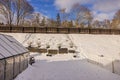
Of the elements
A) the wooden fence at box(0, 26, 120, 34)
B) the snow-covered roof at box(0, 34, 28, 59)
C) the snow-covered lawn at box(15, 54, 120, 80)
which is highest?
the wooden fence at box(0, 26, 120, 34)

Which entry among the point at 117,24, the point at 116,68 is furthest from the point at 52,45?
the point at 117,24

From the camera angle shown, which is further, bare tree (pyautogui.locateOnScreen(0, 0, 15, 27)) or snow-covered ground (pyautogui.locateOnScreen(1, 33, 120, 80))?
bare tree (pyautogui.locateOnScreen(0, 0, 15, 27))

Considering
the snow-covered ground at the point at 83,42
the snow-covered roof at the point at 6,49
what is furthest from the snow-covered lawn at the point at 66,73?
the snow-covered ground at the point at 83,42

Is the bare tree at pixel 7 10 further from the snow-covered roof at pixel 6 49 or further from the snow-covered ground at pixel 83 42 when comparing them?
the snow-covered roof at pixel 6 49

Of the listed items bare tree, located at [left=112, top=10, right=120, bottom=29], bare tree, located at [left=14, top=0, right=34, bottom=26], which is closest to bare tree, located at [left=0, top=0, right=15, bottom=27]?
bare tree, located at [left=14, top=0, right=34, bottom=26]

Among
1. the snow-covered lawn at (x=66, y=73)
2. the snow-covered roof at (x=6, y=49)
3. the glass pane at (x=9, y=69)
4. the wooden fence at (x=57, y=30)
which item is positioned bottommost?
the snow-covered lawn at (x=66, y=73)

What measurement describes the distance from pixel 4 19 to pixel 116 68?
1403 inches

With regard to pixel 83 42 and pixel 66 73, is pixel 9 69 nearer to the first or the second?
pixel 66 73

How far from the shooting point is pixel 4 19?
42.1 m

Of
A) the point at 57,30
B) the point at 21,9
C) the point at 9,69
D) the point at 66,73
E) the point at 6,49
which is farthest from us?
the point at 21,9

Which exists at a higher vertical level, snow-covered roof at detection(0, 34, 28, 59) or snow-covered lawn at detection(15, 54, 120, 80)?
snow-covered roof at detection(0, 34, 28, 59)

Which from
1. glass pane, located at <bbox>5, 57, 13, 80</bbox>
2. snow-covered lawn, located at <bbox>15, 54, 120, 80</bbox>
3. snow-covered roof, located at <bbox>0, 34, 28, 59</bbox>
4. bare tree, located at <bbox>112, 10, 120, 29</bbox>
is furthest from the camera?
bare tree, located at <bbox>112, 10, 120, 29</bbox>

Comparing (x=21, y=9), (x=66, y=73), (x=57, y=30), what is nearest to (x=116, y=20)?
(x=57, y=30)

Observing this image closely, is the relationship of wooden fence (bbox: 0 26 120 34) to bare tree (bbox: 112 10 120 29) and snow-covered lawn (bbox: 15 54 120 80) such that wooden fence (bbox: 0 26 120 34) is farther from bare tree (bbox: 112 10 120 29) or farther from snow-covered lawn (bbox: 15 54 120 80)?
snow-covered lawn (bbox: 15 54 120 80)
